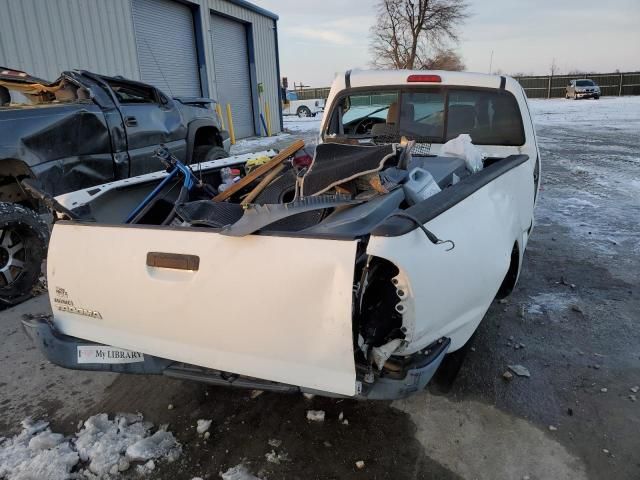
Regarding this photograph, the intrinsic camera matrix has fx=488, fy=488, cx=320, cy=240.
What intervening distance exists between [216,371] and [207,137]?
6.08 metres

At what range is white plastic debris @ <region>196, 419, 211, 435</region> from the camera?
2.73 m

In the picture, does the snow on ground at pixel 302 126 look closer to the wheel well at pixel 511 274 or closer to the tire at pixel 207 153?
the tire at pixel 207 153

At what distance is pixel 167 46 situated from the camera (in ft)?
46.3

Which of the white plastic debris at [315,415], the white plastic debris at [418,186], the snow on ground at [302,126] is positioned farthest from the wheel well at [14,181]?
the snow on ground at [302,126]

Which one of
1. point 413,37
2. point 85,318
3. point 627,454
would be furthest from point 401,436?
point 413,37

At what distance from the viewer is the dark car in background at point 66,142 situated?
14.8ft

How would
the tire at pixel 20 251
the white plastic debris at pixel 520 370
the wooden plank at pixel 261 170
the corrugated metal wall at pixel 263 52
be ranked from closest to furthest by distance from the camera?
1. the wooden plank at pixel 261 170
2. the white plastic debris at pixel 520 370
3. the tire at pixel 20 251
4. the corrugated metal wall at pixel 263 52

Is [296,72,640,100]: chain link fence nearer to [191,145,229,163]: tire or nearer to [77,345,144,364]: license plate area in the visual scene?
[191,145,229,163]: tire

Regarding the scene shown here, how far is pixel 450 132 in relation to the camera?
4316 mm

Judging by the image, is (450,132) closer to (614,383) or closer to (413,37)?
(614,383)

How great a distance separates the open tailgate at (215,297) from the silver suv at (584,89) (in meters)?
45.3

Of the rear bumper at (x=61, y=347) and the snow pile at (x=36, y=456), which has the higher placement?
the rear bumper at (x=61, y=347)

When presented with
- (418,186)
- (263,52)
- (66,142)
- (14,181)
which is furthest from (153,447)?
(263,52)

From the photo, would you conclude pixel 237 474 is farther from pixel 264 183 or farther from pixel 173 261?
pixel 264 183
